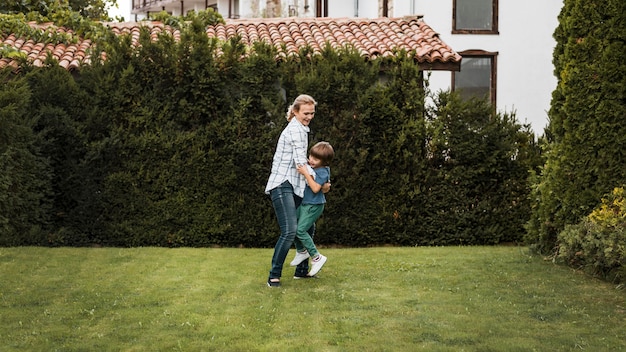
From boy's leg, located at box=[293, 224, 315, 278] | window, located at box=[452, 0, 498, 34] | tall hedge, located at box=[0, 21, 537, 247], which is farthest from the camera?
window, located at box=[452, 0, 498, 34]

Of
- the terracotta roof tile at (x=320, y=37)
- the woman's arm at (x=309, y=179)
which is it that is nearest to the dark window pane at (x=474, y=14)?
the terracotta roof tile at (x=320, y=37)

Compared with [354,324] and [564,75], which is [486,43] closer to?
[564,75]

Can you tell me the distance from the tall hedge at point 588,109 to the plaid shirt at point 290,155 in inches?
149

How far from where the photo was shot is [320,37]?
22031 millimetres

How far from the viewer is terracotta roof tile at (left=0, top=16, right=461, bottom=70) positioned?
19359mm

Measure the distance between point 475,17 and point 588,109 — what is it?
60.9ft

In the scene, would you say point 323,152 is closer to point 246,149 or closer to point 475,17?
point 246,149

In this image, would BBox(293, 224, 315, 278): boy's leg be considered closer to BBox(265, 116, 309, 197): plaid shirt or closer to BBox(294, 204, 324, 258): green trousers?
BBox(294, 204, 324, 258): green trousers

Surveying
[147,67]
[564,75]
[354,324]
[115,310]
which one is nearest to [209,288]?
[115,310]

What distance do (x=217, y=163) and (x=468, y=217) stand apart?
4.28 metres

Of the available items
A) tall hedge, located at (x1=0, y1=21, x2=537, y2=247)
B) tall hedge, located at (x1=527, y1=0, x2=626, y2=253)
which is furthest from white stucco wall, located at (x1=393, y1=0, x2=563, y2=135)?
tall hedge, located at (x1=527, y1=0, x2=626, y2=253)

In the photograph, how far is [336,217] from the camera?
16.7 meters

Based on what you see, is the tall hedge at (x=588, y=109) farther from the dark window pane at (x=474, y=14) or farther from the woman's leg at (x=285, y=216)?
the dark window pane at (x=474, y=14)

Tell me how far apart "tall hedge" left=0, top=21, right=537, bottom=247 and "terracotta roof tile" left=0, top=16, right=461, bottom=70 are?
208 centimetres
